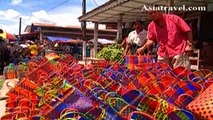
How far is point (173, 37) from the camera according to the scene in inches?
168

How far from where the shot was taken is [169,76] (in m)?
2.60

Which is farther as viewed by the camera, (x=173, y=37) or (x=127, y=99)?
(x=173, y=37)

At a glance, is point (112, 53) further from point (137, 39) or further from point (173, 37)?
point (173, 37)

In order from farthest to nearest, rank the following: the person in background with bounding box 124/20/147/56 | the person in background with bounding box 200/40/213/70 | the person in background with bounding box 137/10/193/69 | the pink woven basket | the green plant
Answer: the person in background with bounding box 200/40/213/70 < the green plant < the person in background with bounding box 124/20/147/56 < the person in background with bounding box 137/10/193/69 < the pink woven basket

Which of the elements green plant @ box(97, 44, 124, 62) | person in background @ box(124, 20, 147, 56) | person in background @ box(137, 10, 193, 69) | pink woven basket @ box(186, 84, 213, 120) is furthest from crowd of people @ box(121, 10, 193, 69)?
green plant @ box(97, 44, 124, 62)

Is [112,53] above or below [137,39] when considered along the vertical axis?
below

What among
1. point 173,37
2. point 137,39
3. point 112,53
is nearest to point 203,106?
point 173,37

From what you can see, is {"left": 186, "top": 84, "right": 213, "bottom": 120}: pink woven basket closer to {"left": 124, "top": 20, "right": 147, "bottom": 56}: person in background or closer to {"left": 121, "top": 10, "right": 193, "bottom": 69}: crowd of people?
{"left": 121, "top": 10, "right": 193, "bottom": 69}: crowd of people

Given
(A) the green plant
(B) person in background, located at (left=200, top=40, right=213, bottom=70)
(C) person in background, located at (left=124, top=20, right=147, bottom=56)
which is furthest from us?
(B) person in background, located at (left=200, top=40, right=213, bottom=70)

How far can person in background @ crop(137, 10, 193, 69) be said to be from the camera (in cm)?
415

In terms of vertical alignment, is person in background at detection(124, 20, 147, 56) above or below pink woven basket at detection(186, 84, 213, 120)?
above

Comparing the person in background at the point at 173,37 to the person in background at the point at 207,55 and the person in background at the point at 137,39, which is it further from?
the person in background at the point at 207,55

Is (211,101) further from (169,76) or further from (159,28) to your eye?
(159,28)

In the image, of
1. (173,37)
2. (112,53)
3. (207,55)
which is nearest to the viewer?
(173,37)
